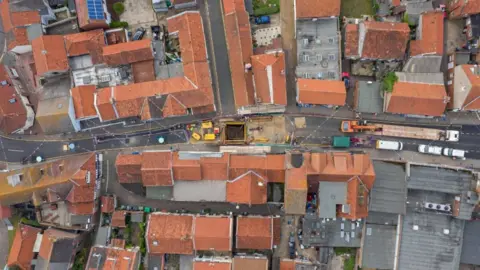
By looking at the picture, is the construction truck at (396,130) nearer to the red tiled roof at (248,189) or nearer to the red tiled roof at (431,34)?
the red tiled roof at (431,34)

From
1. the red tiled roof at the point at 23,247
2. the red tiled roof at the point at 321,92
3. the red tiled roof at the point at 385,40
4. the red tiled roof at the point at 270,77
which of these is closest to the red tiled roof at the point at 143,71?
the red tiled roof at the point at 270,77

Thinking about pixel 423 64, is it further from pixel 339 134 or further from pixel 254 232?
pixel 254 232

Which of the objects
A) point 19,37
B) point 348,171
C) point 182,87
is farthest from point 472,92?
point 19,37

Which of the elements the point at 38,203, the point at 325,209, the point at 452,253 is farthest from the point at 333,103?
the point at 38,203

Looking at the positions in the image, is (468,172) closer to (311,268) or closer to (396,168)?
(396,168)

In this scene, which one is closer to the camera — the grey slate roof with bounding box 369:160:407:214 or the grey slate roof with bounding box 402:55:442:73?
the grey slate roof with bounding box 369:160:407:214

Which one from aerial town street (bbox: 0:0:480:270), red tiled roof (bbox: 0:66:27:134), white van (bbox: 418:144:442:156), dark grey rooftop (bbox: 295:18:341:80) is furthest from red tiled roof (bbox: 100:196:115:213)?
white van (bbox: 418:144:442:156)

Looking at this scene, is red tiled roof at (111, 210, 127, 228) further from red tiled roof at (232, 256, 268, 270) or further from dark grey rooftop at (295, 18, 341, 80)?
dark grey rooftop at (295, 18, 341, 80)
